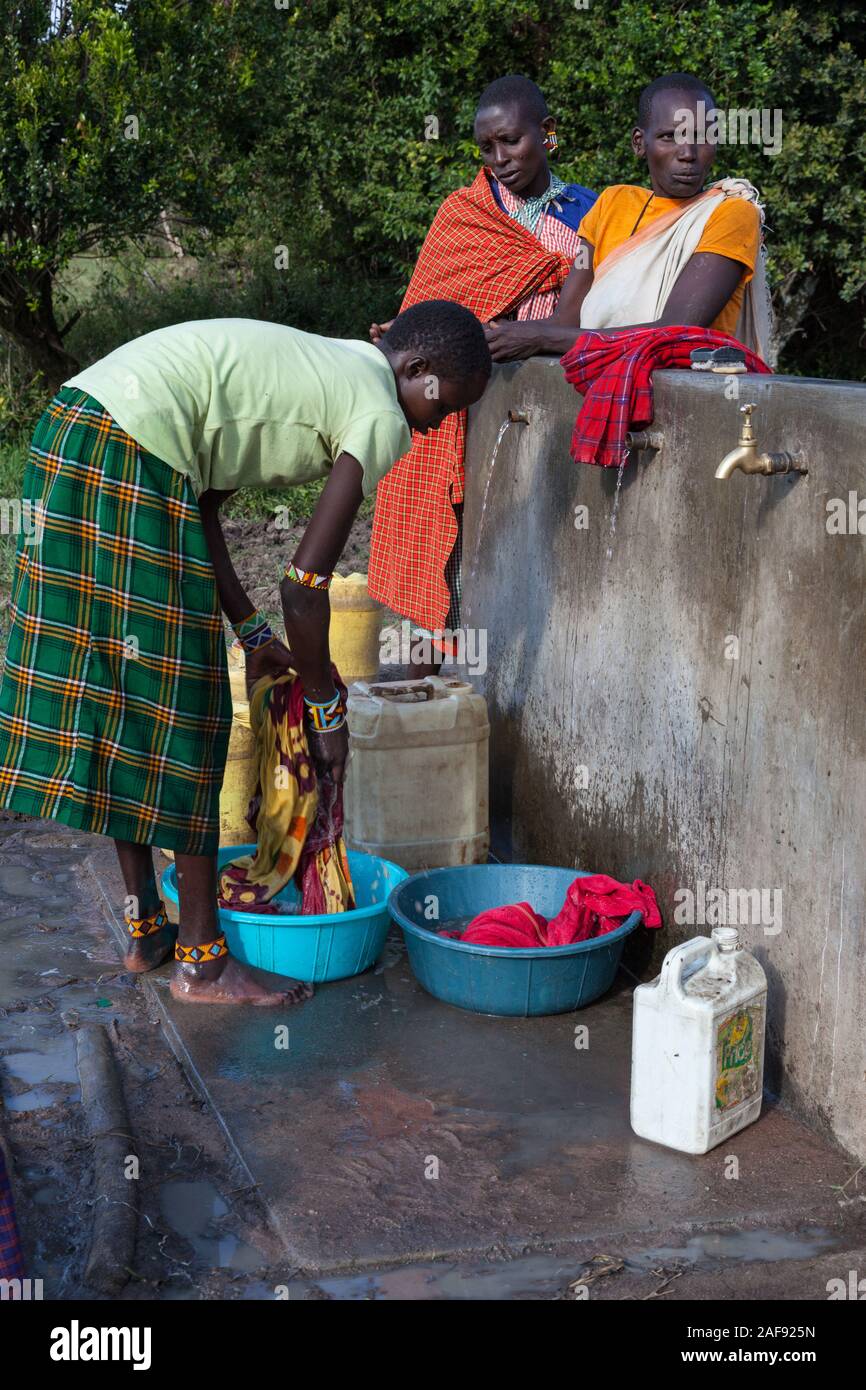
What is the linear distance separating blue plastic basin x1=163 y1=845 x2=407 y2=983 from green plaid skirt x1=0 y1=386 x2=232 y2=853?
347mm

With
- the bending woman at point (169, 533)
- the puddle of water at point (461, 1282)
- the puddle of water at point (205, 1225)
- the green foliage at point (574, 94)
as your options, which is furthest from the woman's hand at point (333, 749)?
the green foliage at point (574, 94)

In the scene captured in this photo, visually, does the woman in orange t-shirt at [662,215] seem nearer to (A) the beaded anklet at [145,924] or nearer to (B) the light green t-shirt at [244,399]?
(B) the light green t-shirt at [244,399]

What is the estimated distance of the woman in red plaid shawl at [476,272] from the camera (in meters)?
4.84

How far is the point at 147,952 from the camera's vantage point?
3711 millimetres

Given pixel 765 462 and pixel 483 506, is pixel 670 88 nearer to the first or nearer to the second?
pixel 483 506

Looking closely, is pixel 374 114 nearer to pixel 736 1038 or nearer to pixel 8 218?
pixel 8 218

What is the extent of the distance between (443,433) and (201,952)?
2199 millimetres

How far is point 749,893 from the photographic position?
10.4 feet

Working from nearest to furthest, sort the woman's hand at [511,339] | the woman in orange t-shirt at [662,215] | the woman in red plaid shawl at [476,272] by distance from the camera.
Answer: the woman in orange t-shirt at [662,215]
the woman's hand at [511,339]
the woman in red plaid shawl at [476,272]

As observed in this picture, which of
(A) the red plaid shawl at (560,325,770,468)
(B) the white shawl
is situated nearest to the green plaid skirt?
(A) the red plaid shawl at (560,325,770,468)

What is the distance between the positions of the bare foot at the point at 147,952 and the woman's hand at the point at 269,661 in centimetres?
71

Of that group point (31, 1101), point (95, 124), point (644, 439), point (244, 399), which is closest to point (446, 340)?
point (244, 399)

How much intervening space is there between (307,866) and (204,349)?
1356 millimetres
